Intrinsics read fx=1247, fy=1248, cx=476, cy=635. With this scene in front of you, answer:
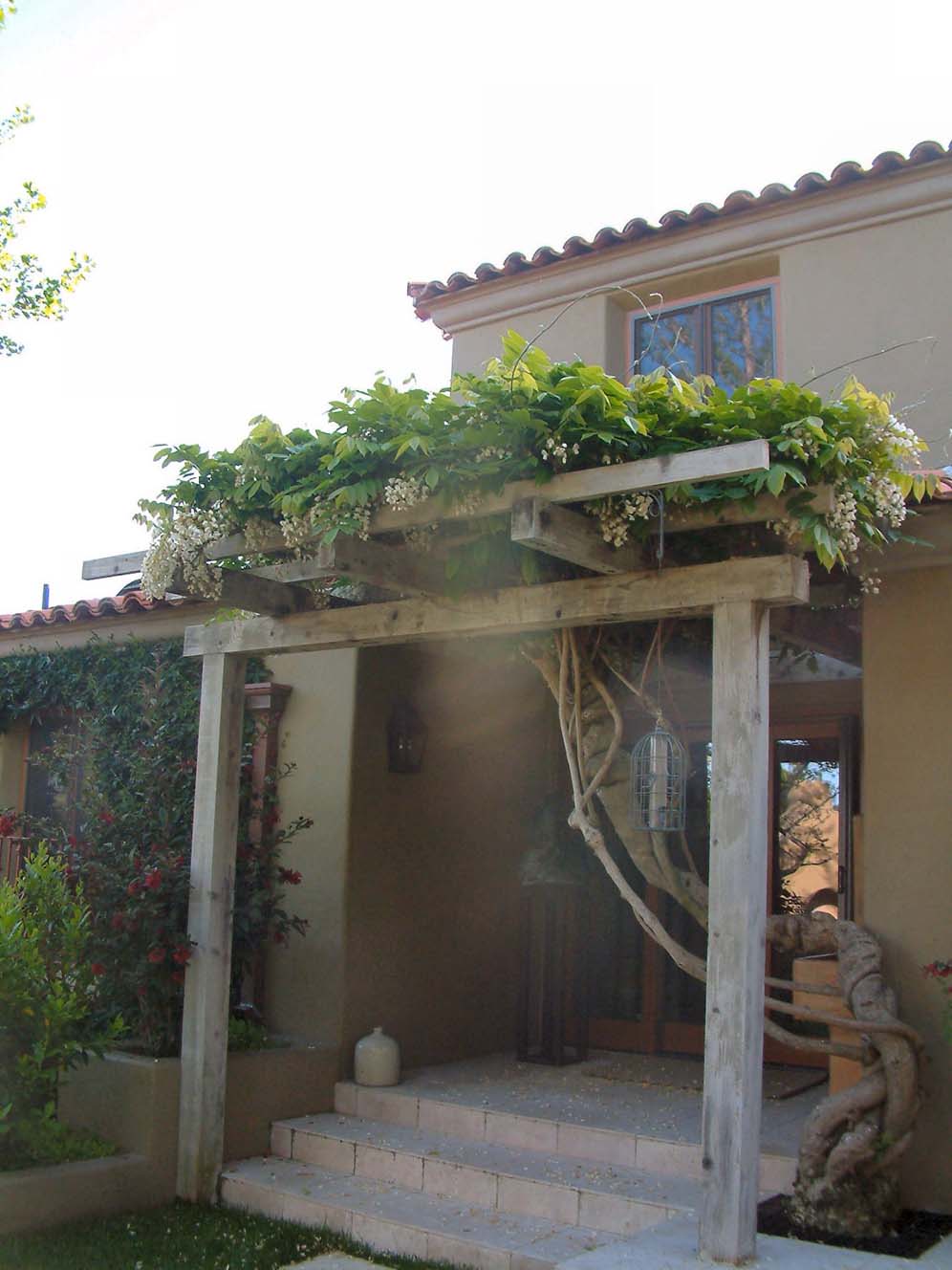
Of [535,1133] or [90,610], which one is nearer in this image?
[535,1133]

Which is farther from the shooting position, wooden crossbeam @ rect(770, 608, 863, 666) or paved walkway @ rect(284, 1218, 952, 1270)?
wooden crossbeam @ rect(770, 608, 863, 666)

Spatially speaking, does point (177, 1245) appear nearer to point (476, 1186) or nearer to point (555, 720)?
point (476, 1186)

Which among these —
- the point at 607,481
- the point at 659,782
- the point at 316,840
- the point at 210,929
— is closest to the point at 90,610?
the point at 316,840

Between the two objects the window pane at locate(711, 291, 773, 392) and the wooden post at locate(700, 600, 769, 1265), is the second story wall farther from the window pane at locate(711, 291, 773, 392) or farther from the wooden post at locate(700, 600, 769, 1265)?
the wooden post at locate(700, 600, 769, 1265)

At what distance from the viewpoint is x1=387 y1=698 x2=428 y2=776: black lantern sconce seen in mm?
7738

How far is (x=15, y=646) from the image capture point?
9875 mm

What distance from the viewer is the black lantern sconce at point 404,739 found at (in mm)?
7738

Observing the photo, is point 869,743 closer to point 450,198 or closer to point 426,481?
point 426,481

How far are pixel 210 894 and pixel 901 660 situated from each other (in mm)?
3627

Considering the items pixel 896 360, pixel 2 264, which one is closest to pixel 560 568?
pixel 896 360

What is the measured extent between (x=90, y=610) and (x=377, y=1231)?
4870 mm

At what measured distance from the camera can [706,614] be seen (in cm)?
504

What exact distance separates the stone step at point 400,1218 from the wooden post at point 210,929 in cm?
20

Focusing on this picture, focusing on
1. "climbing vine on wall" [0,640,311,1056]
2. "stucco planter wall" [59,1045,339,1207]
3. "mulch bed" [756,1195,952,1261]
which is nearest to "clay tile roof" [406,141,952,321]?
"climbing vine on wall" [0,640,311,1056]
